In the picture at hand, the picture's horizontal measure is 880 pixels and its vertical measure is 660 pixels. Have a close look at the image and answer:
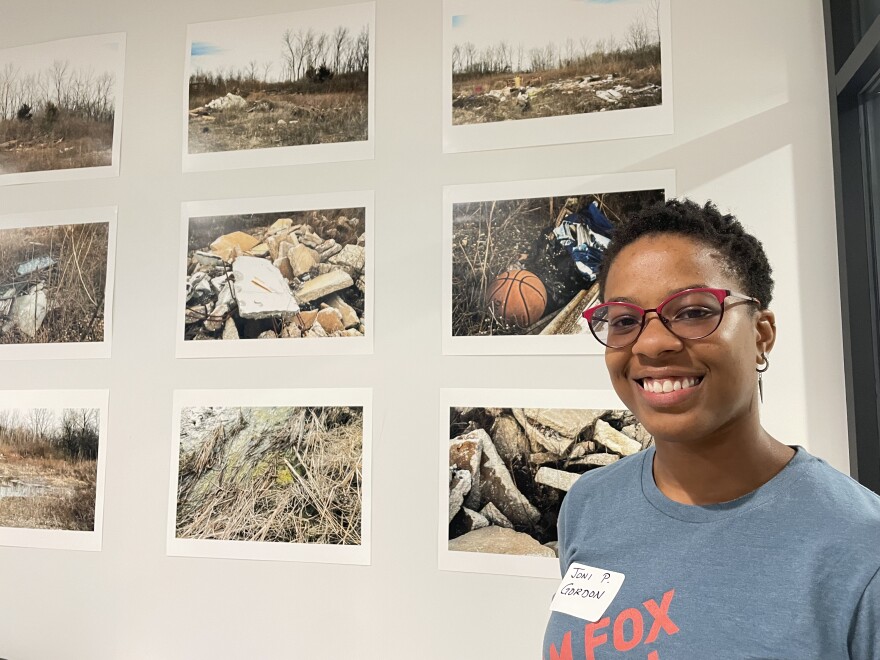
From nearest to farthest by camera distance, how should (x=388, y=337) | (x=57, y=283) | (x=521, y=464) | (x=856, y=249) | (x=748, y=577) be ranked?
1. (x=748, y=577)
2. (x=856, y=249)
3. (x=521, y=464)
4. (x=388, y=337)
5. (x=57, y=283)

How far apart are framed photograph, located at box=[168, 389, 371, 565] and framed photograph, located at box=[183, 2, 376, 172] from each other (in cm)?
65

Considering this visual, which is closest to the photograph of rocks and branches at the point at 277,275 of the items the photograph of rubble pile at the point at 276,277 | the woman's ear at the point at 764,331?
the photograph of rubble pile at the point at 276,277

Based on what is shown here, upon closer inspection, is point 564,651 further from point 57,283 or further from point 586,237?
point 57,283

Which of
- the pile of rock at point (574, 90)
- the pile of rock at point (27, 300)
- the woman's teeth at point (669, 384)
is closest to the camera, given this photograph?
the woman's teeth at point (669, 384)

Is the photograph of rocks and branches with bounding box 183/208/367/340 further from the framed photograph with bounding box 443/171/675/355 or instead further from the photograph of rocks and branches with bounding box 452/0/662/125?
the photograph of rocks and branches with bounding box 452/0/662/125

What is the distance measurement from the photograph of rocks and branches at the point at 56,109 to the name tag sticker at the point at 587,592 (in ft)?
5.77

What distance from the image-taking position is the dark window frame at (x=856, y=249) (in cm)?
142

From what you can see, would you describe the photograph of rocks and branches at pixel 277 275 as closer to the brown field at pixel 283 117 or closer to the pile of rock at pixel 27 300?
the brown field at pixel 283 117

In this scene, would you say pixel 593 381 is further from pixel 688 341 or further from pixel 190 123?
pixel 190 123

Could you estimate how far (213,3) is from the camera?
6.36 feet

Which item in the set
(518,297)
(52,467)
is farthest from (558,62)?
(52,467)

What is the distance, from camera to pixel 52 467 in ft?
6.32

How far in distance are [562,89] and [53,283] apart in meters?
1.51

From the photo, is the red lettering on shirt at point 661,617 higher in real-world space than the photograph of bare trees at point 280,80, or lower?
lower
